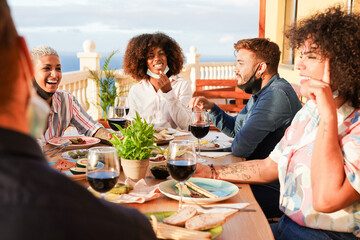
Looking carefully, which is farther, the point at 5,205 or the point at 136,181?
the point at 136,181

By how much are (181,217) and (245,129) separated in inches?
48.6

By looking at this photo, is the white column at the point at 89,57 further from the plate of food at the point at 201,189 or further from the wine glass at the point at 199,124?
the plate of food at the point at 201,189

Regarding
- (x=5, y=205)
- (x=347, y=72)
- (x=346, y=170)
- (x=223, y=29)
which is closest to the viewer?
(x=5, y=205)

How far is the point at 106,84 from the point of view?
22.7 ft

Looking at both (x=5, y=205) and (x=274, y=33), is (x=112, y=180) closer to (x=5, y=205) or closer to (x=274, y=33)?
(x=5, y=205)

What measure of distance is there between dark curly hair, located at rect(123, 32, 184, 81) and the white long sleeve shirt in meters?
0.20

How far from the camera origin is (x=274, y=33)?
719cm

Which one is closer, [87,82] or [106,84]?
[106,84]

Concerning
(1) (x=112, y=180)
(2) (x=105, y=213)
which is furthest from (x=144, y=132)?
(2) (x=105, y=213)

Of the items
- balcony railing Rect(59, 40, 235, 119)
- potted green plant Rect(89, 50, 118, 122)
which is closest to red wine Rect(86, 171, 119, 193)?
balcony railing Rect(59, 40, 235, 119)

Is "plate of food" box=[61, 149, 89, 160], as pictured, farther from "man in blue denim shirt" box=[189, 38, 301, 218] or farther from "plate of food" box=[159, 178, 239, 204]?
"man in blue denim shirt" box=[189, 38, 301, 218]

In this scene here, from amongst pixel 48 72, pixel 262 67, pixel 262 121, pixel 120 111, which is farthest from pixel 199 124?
pixel 48 72

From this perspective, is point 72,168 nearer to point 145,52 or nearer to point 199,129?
point 199,129

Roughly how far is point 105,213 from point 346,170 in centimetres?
115
